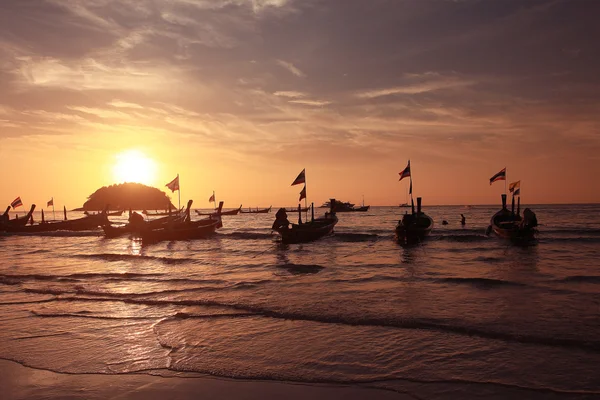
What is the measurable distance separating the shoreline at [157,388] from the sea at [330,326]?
22 centimetres

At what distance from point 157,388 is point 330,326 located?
14.6ft

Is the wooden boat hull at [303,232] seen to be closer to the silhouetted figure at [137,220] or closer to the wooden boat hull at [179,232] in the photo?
the wooden boat hull at [179,232]

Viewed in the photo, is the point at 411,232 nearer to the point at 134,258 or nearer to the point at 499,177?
the point at 499,177

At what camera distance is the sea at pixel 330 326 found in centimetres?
645

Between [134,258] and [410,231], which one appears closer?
[134,258]

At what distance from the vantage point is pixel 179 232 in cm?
3894

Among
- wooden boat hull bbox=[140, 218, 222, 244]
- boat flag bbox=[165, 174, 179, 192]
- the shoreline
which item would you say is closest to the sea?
the shoreline

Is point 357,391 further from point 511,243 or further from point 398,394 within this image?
point 511,243

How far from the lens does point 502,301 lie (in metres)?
11.9

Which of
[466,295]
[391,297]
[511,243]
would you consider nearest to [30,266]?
[391,297]

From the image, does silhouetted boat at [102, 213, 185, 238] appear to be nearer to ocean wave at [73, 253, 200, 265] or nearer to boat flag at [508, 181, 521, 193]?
ocean wave at [73, 253, 200, 265]

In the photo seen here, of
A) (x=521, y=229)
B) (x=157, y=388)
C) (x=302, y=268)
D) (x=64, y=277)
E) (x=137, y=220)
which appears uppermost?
(x=137, y=220)

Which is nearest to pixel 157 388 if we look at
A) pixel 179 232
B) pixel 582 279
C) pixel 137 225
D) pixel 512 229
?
pixel 582 279

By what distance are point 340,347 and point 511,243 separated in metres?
29.1
